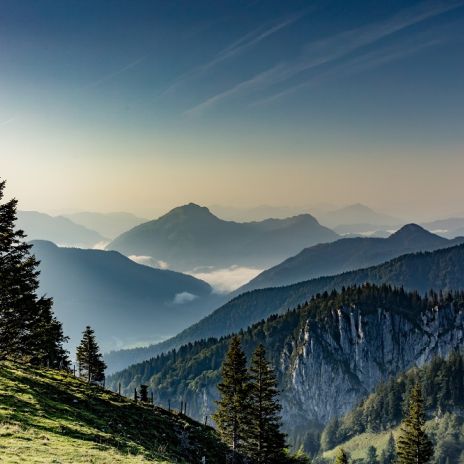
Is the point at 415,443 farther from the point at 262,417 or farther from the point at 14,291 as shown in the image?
the point at 14,291

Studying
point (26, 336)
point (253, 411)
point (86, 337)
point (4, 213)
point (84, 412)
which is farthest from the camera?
point (86, 337)

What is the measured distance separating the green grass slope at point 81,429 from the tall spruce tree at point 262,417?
5.44 metres

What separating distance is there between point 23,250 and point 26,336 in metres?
8.71

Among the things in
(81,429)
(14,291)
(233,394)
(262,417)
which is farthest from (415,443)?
(14,291)

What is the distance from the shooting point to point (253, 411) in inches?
2756

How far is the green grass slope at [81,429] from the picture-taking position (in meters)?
32.9

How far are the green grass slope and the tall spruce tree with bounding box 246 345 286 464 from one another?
17.8ft

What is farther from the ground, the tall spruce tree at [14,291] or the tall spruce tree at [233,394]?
the tall spruce tree at [14,291]

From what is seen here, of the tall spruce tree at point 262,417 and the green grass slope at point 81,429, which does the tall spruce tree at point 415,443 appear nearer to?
the tall spruce tree at point 262,417

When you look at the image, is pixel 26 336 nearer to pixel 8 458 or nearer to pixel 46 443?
pixel 46 443

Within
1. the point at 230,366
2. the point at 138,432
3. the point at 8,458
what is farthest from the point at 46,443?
the point at 230,366

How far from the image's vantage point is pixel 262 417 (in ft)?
231

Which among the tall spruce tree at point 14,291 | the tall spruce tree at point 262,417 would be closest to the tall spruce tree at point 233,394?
the tall spruce tree at point 262,417

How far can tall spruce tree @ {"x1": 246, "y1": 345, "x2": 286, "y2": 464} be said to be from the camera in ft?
229
